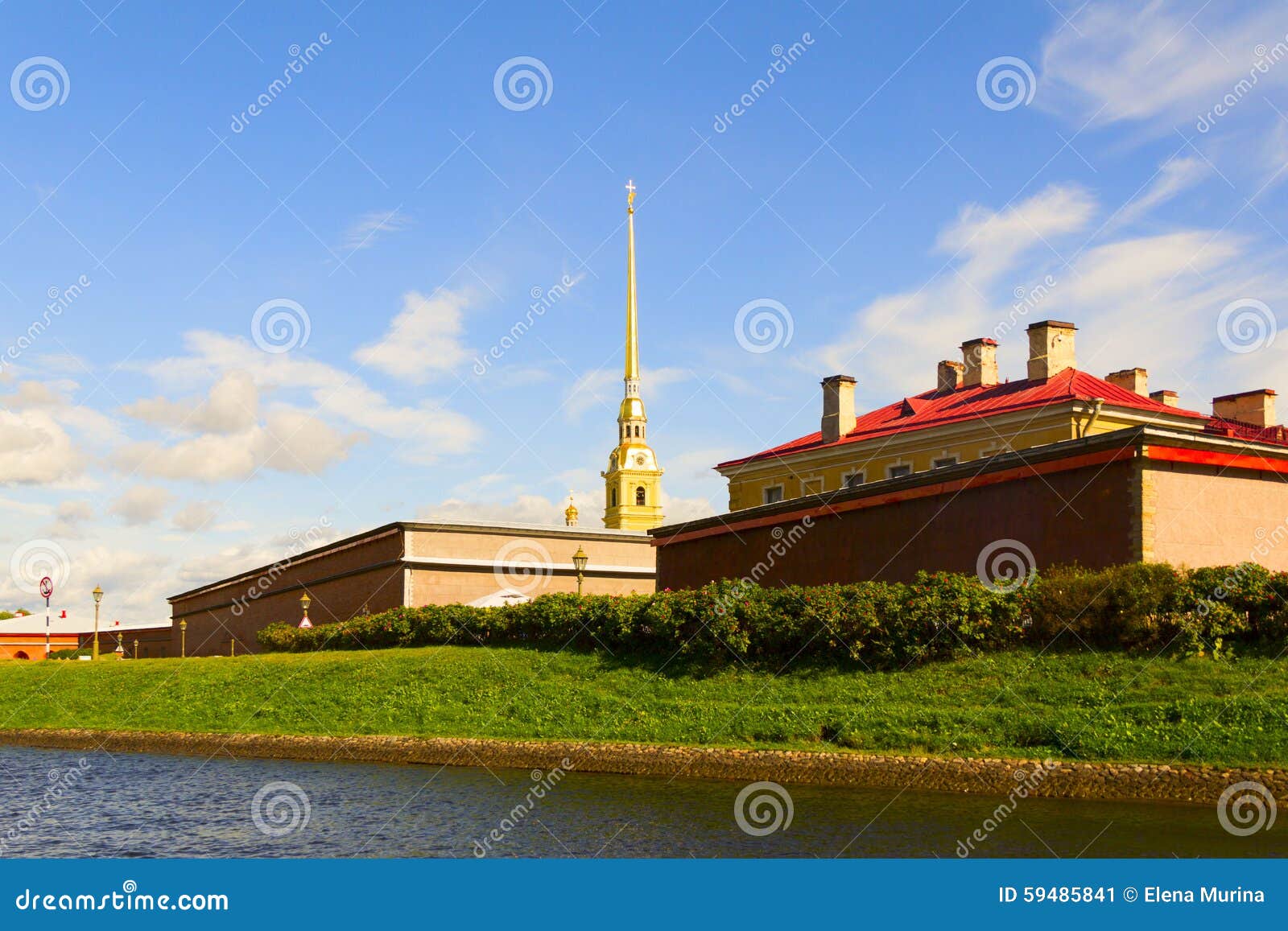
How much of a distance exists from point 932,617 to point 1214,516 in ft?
20.6

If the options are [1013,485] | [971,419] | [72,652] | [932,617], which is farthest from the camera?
[72,652]

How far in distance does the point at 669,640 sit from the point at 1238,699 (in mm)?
13617

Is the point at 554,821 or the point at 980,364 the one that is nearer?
the point at 554,821

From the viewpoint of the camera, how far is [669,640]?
29.3 m

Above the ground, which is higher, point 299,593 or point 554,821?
point 299,593

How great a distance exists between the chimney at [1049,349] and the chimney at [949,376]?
464cm

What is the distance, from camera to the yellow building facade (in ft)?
131

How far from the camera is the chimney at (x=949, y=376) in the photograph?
48.7 m

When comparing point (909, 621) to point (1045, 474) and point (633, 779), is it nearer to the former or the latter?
point (1045, 474)

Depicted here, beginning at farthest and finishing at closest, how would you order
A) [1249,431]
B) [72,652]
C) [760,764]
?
[72,652] < [1249,431] < [760,764]

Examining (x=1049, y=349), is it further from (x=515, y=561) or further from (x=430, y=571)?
(x=430, y=571)

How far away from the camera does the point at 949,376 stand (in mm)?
49031

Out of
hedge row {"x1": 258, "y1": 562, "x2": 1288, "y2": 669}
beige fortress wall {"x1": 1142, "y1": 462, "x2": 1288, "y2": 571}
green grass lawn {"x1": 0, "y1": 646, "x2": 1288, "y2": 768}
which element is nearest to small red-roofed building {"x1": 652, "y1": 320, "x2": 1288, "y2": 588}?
beige fortress wall {"x1": 1142, "y1": 462, "x2": 1288, "y2": 571}

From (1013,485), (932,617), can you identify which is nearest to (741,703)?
(932,617)
